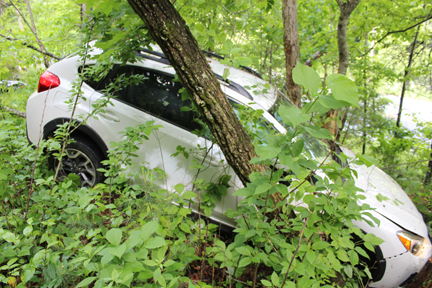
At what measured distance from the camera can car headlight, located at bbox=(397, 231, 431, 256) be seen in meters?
2.19

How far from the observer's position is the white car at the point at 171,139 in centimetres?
223

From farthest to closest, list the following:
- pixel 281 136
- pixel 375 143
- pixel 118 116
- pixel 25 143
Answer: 1. pixel 375 143
2. pixel 118 116
3. pixel 25 143
4. pixel 281 136

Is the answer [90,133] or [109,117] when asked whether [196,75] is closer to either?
[109,117]

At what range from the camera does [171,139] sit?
2588 mm

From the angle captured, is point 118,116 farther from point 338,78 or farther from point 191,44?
point 338,78

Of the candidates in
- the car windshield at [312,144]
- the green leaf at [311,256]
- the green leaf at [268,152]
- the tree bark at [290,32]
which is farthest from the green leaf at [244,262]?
the tree bark at [290,32]

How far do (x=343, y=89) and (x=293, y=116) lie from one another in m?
0.23

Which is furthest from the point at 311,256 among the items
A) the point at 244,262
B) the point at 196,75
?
the point at 196,75

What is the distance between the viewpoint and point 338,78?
3.46 feet

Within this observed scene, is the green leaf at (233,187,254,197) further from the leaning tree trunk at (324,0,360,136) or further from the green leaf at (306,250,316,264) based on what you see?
the leaning tree trunk at (324,0,360,136)

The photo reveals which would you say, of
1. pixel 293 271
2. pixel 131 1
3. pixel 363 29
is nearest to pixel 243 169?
pixel 293 271

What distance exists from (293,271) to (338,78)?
1.18m

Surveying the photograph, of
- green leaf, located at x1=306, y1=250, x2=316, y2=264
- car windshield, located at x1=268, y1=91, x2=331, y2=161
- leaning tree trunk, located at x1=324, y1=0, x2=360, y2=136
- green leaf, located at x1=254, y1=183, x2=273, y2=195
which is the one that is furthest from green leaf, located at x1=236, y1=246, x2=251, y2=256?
leaning tree trunk, located at x1=324, y1=0, x2=360, y2=136

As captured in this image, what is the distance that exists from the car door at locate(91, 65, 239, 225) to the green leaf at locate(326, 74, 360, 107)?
4.75ft
